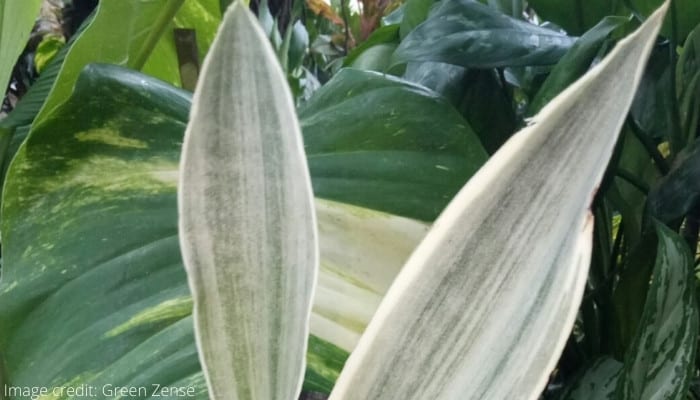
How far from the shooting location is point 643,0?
484 mm

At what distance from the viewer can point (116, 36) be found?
0.49 meters

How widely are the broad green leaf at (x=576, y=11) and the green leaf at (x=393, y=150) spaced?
0.69 feet

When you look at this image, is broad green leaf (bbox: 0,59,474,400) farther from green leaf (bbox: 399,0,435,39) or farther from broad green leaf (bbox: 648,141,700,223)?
green leaf (bbox: 399,0,435,39)

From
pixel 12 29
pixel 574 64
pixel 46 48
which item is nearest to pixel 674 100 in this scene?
pixel 574 64

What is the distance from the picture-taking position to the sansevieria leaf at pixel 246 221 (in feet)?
0.60

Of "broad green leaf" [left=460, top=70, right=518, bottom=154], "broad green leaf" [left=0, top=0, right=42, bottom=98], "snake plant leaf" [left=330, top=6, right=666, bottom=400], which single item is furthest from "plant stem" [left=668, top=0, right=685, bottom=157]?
"broad green leaf" [left=0, top=0, right=42, bottom=98]

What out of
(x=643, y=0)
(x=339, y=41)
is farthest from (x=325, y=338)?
(x=339, y=41)

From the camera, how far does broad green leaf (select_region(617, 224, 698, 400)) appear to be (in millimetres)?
370

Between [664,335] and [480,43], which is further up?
[480,43]

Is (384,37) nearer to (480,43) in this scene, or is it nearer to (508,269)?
(480,43)

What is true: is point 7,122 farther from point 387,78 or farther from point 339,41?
point 339,41

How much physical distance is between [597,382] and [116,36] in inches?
17.7

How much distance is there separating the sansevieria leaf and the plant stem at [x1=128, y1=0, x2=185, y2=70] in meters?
0.35

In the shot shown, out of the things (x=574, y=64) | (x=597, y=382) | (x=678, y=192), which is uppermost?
(x=574, y=64)
